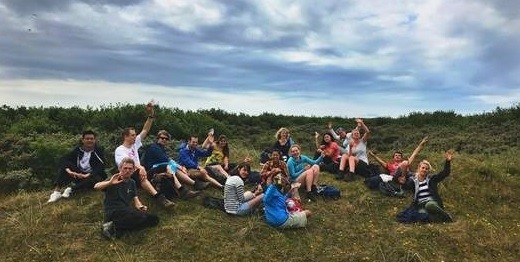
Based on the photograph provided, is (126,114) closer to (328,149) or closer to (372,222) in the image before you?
(328,149)

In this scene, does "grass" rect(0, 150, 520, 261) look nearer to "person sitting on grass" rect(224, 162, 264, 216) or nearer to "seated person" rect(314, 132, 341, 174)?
"person sitting on grass" rect(224, 162, 264, 216)

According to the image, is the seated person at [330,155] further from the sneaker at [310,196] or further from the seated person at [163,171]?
the seated person at [163,171]

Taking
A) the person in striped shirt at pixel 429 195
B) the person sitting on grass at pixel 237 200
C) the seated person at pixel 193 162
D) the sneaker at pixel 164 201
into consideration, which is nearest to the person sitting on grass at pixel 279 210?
the person sitting on grass at pixel 237 200

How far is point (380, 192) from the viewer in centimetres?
1088

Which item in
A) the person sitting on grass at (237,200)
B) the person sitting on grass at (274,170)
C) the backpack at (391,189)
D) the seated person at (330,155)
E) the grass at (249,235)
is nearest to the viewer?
the grass at (249,235)

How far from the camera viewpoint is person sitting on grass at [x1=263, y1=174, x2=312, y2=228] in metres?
8.68

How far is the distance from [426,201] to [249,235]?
11.3 feet

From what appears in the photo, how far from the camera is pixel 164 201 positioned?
909cm

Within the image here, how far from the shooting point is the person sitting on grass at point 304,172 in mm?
10281

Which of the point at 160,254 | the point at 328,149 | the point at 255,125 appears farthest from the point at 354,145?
the point at 255,125

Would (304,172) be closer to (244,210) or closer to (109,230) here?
(244,210)

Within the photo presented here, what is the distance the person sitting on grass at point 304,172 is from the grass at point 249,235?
358 millimetres

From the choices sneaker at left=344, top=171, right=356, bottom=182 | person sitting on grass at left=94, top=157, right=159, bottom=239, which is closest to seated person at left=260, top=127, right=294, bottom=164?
sneaker at left=344, top=171, right=356, bottom=182

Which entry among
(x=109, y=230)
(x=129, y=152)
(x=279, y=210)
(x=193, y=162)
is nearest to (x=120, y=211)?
(x=109, y=230)
